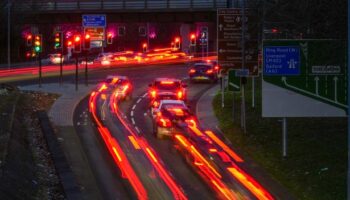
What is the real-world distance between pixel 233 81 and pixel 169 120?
5.90 m

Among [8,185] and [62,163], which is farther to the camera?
[62,163]

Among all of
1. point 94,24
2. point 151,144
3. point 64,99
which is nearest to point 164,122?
point 151,144

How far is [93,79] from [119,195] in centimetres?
4331

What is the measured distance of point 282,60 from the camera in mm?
23797

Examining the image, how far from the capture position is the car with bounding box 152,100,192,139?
1115 inches

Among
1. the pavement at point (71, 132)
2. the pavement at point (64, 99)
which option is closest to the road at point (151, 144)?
the pavement at point (71, 132)

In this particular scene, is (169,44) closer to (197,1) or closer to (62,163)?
(197,1)

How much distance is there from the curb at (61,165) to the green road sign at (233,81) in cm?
892

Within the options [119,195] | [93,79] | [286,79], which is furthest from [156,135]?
[93,79]

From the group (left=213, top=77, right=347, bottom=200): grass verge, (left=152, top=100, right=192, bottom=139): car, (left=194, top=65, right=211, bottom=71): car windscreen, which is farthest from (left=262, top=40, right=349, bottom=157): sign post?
(left=194, top=65, right=211, bottom=71): car windscreen

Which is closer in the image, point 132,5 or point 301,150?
point 301,150

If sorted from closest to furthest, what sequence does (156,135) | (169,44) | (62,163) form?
(62,163) < (156,135) < (169,44)

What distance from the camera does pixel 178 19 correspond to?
75.8 m

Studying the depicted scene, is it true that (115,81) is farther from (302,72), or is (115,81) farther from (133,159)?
(302,72)
